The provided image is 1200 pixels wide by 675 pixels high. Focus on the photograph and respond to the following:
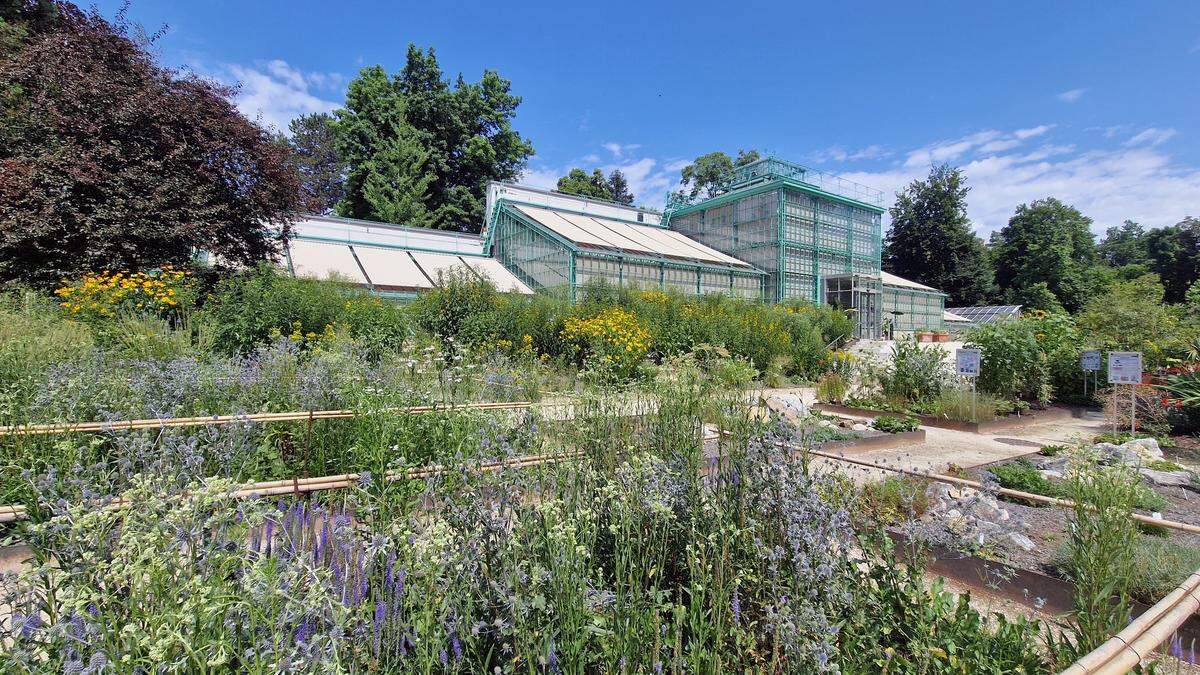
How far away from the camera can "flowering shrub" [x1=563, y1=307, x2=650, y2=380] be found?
891 centimetres

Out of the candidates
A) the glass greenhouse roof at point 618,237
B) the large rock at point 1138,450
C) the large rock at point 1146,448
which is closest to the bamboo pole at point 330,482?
the large rock at point 1138,450

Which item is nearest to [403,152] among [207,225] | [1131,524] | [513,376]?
[207,225]

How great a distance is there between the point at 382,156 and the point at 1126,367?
25631 mm

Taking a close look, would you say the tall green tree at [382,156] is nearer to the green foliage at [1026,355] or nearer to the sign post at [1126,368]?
the green foliage at [1026,355]

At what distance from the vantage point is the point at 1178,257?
40500 mm

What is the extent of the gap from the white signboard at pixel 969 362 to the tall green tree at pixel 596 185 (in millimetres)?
26554

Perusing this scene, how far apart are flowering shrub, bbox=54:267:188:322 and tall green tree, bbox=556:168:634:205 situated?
1013 inches

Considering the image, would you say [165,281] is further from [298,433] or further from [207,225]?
[298,433]

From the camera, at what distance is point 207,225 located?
8.48 m

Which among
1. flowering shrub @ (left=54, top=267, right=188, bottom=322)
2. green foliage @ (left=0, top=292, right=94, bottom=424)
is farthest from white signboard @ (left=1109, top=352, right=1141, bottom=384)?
flowering shrub @ (left=54, top=267, right=188, bottom=322)

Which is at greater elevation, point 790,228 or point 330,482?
point 790,228

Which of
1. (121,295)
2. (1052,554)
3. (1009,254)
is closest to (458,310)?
(121,295)

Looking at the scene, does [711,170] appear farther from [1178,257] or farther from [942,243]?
[1178,257]

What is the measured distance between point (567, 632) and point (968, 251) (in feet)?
157
